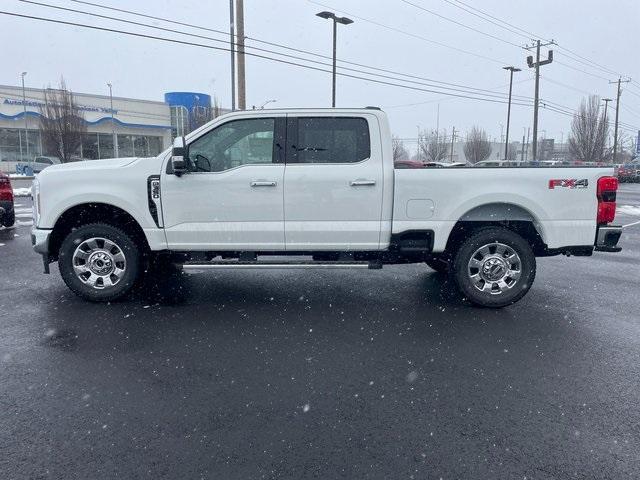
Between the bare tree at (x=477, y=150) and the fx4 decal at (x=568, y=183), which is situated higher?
the bare tree at (x=477, y=150)

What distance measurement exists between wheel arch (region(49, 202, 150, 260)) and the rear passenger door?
1.73m

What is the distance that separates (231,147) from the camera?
5527mm

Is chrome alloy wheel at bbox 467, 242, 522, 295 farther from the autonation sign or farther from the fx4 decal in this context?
the autonation sign

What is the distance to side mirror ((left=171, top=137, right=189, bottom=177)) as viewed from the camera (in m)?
5.18

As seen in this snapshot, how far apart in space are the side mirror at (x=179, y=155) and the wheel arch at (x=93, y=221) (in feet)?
2.77

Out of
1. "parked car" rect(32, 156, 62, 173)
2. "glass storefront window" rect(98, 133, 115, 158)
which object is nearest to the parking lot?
"parked car" rect(32, 156, 62, 173)

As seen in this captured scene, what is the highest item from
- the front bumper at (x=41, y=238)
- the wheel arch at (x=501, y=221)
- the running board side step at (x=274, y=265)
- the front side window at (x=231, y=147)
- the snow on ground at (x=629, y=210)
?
the front side window at (x=231, y=147)

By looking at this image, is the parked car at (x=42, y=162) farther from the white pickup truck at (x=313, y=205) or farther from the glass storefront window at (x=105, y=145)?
the white pickup truck at (x=313, y=205)

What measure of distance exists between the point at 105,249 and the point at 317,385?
10.5 feet

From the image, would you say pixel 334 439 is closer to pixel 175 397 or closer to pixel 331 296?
pixel 175 397

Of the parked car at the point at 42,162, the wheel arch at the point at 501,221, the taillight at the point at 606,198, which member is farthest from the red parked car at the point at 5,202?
the parked car at the point at 42,162

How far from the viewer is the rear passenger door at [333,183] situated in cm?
544

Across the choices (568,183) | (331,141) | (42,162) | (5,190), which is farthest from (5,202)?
(42,162)

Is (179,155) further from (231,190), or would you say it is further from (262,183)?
(262,183)
